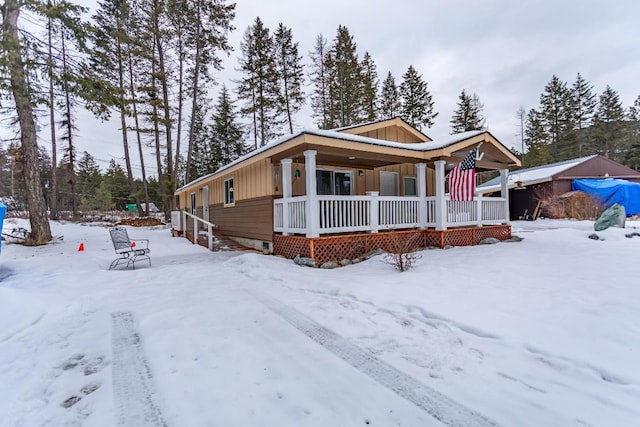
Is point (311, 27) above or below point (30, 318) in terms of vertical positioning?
above

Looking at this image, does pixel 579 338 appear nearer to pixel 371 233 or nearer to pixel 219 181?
pixel 371 233

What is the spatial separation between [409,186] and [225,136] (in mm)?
23158

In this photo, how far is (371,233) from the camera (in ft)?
26.8

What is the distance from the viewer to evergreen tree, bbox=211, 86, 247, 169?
29672mm

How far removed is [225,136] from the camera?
29.8 m

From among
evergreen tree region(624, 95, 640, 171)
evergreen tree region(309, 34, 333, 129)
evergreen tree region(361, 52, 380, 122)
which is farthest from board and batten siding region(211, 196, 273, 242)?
evergreen tree region(624, 95, 640, 171)

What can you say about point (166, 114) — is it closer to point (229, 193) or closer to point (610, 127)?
point (229, 193)

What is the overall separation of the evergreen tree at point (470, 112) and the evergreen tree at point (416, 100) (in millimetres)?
5593

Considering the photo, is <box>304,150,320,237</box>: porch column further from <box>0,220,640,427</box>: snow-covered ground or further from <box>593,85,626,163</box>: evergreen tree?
<box>593,85,626,163</box>: evergreen tree

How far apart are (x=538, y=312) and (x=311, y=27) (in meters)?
25.1

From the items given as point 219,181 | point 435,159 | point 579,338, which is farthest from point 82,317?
point 219,181

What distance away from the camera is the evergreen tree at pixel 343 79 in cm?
2239

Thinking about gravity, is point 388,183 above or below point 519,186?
below

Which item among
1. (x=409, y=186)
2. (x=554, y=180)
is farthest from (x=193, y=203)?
(x=554, y=180)
